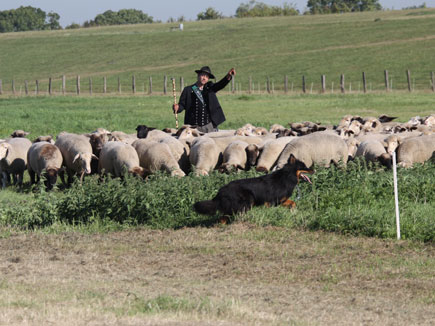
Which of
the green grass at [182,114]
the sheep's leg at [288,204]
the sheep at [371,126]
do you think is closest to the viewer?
the sheep's leg at [288,204]

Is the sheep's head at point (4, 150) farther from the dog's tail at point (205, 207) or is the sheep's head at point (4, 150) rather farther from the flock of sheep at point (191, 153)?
the dog's tail at point (205, 207)

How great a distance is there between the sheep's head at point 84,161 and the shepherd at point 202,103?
8.83 feet

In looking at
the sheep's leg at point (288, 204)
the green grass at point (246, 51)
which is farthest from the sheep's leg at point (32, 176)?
the green grass at point (246, 51)

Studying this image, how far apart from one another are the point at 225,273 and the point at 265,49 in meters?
77.7

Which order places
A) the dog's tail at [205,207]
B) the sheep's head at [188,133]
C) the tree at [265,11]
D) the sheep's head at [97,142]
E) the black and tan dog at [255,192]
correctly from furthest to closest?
the tree at [265,11], the sheep's head at [188,133], the sheep's head at [97,142], the black and tan dog at [255,192], the dog's tail at [205,207]

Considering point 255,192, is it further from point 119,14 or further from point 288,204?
point 119,14

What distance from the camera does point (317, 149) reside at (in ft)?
50.8

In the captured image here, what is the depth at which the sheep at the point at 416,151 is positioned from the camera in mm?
15578

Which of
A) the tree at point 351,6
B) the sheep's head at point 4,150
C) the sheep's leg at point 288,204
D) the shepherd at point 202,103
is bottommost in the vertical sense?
the sheep's leg at point 288,204

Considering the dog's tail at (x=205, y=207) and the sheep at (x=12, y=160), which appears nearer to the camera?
the dog's tail at (x=205, y=207)

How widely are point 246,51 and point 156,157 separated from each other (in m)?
70.5

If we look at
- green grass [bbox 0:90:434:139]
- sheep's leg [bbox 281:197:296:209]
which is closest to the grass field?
sheep's leg [bbox 281:197:296:209]

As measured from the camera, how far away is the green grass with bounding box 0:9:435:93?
227ft

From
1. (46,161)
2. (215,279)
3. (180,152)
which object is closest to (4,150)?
(46,161)
